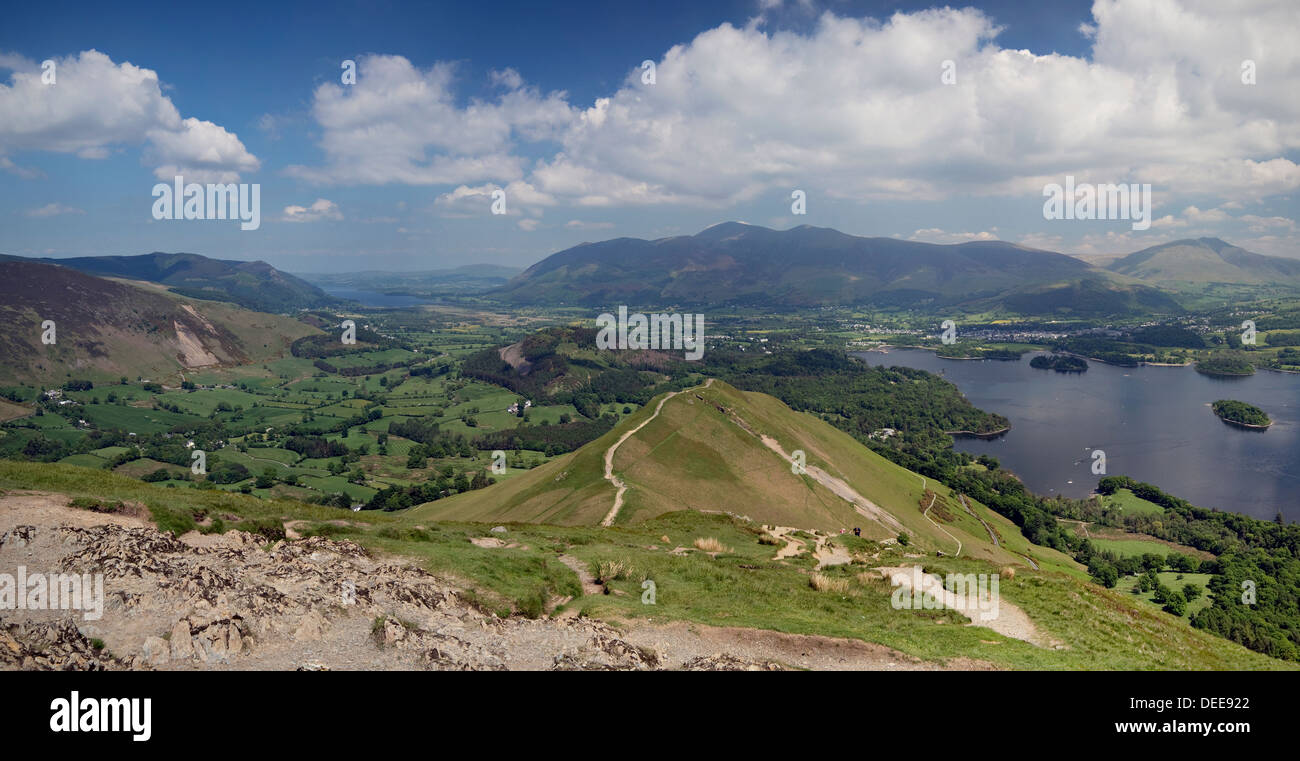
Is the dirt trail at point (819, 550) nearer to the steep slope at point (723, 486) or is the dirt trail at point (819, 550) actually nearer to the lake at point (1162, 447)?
the steep slope at point (723, 486)

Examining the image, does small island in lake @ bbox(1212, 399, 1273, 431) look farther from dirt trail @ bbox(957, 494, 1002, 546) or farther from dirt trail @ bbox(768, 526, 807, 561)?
dirt trail @ bbox(768, 526, 807, 561)

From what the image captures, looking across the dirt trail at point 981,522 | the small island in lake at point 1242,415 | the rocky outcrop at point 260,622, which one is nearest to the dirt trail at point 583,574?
the rocky outcrop at point 260,622

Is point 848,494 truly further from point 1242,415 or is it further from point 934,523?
point 1242,415

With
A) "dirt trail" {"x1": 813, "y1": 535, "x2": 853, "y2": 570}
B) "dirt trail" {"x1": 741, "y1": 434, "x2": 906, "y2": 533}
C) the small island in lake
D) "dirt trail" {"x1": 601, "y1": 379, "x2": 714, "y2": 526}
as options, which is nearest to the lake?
the small island in lake

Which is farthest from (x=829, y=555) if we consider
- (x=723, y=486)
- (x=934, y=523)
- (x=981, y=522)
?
(x=981, y=522)

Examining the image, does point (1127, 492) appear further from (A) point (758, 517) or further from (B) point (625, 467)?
(B) point (625, 467)

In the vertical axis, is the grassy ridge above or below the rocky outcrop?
below
